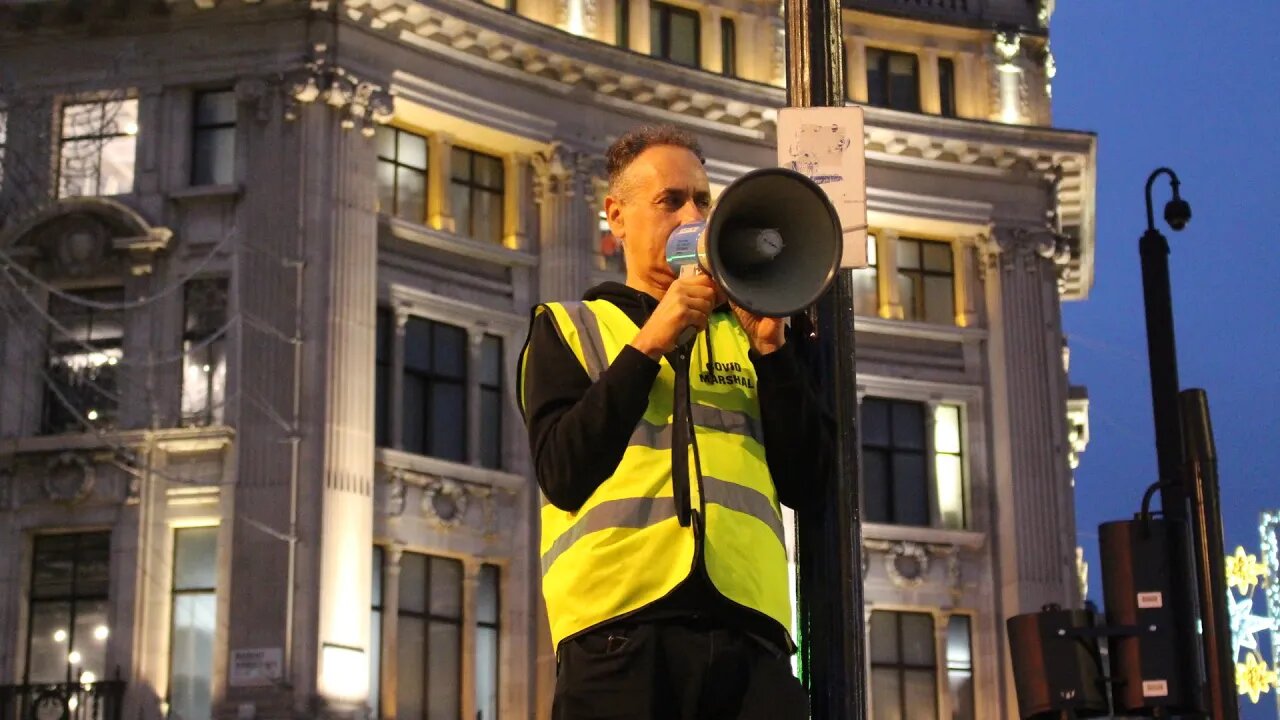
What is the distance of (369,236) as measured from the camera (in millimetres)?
29156

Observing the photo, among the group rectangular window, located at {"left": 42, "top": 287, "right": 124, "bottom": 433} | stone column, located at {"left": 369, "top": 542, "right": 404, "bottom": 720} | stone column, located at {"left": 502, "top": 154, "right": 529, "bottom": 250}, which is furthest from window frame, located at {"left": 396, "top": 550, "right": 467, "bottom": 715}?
stone column, located at {"left": 502, "top": 154, "right": 529, "bottom": 250}

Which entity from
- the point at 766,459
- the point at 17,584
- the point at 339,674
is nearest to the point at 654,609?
the point at 766,459

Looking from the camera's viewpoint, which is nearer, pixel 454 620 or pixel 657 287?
pixel 657 287

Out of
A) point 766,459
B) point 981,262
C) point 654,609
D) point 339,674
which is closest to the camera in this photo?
point 654,609

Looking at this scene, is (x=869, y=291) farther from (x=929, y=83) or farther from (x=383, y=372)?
(x=383, y=372)

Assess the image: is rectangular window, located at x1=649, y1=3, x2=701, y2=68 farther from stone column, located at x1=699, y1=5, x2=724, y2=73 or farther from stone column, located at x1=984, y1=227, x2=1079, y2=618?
stone column, located at x1=984, y1=227, x2=1079, y2=618

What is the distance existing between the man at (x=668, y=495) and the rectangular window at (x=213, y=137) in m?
25.6

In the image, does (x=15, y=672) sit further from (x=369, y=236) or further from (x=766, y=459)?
(x=766, y=459)

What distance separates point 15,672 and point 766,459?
2467 centimetres

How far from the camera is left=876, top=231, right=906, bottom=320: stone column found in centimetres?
3550

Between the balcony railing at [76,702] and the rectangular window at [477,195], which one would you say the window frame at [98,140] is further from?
the balcony railing at [76,702]

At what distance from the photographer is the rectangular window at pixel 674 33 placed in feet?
112

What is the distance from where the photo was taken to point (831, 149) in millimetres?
6133

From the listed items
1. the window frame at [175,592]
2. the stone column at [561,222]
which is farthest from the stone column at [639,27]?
the window frame at [175,592]
